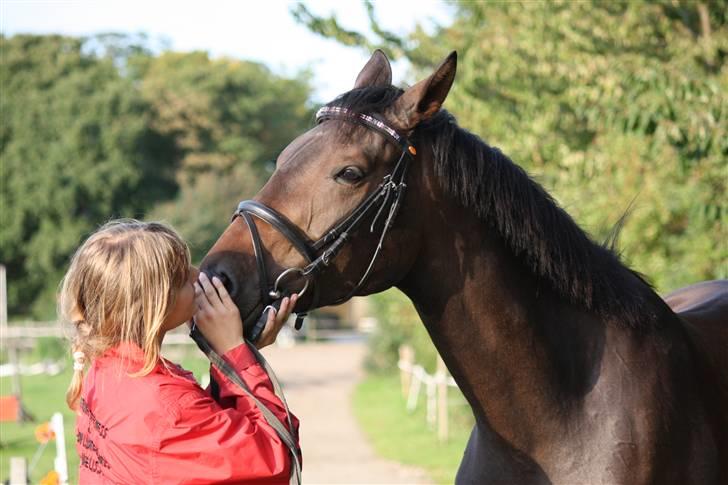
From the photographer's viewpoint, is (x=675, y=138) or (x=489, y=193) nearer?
(x=489, y=193)

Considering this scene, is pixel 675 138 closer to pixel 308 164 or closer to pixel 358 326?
pixel 308 164

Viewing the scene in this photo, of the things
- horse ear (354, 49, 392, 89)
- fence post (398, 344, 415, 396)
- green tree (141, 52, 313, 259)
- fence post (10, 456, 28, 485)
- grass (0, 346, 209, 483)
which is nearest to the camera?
horse ear (354, 49, 392, 89)

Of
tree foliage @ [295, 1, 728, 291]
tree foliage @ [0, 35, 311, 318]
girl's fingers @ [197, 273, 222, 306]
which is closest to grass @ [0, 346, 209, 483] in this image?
tree foliage @ [295, 1, 728, 291]

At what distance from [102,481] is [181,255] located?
64 cm

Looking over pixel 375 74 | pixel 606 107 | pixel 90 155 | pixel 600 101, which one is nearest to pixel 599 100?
pixel 600 101

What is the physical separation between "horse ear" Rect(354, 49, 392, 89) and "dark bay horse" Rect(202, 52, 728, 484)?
0.08 metres

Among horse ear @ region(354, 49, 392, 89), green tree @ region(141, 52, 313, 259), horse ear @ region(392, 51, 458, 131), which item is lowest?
horse ear @ region(392, 51, 458, 131)

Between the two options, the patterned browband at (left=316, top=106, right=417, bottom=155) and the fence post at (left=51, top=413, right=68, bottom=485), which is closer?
the patterned browband at (left=316, top=106, right=417, bottom=155)

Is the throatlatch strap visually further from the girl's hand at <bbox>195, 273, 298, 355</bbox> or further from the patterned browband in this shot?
the patterned browband

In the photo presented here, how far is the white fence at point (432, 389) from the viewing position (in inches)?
519

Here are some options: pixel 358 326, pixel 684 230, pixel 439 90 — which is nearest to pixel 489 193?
pixel 439 90

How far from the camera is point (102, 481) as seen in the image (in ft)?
7.76

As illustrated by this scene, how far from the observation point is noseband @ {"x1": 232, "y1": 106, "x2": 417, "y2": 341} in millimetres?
2561

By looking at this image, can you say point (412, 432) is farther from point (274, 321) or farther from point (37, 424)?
point (274, 321)
